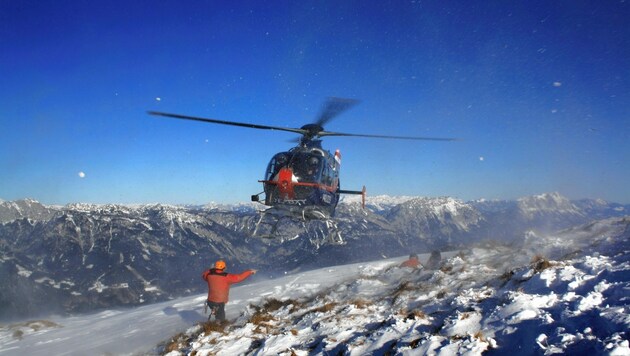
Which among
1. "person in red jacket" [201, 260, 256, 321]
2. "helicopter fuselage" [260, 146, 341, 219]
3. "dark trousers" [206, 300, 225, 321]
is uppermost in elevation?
"helicopter fuselage" [260, 146, 341, 219]

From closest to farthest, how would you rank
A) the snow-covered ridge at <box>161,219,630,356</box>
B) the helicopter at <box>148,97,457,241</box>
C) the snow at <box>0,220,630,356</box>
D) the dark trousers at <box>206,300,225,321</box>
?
the snow-covered ridge at <box>161,219,630,356</box>
the snow at <box>0,220,630,356</box>
the dark trousers at <box>206,300,225,321</box>
the helicopter at <box>148,97,457,241</box>

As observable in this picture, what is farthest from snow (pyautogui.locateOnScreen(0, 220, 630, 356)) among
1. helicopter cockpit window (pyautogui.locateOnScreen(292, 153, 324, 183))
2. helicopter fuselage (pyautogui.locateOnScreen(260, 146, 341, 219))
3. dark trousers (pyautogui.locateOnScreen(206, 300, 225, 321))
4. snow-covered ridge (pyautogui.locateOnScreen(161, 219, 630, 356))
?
helicopter cockpit window (pyautogui.locateOnScreen(292, 153, 324, 183))

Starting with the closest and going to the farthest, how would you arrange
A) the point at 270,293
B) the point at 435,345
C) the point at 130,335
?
1. the point at 435,345
2. the point at 130,335
3. the point at 270,293

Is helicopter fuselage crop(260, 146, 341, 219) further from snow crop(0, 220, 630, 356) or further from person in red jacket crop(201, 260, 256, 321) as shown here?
person in red jacket crop(201, 260, 256, 321)

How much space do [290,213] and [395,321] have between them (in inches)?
431

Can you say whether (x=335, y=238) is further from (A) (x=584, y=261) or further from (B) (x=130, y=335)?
(A) (x=584, y=261)

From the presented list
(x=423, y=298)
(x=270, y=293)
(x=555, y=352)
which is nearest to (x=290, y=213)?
(x=270, y=293)

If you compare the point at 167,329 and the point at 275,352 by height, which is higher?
the point at 275,352

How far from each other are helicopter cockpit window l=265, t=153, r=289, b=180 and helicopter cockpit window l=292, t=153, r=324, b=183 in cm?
50

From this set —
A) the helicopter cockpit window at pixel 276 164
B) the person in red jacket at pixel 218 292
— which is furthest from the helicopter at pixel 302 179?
the person in red jacket at pixel 218 292

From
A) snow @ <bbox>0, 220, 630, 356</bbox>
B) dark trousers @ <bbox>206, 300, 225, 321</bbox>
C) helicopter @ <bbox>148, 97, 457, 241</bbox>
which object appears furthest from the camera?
helicopter @ <bbox>148, 97, 457, 241</bbox>

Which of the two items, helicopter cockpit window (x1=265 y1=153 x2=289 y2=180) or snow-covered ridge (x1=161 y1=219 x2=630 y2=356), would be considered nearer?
snow-covered ridge (x1=161 y1=219 x2=630 y2=356)

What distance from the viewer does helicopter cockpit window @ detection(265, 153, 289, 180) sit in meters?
17.1

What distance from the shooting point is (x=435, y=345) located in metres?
5.66
